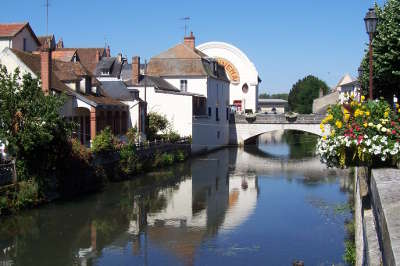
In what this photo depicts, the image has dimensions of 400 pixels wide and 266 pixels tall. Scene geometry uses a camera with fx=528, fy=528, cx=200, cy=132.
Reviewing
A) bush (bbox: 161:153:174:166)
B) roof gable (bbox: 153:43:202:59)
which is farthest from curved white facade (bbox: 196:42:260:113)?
bush (bbox: 161:153:174:166)

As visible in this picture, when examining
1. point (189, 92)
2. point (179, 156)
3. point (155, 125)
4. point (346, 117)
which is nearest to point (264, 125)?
point (189, 92)

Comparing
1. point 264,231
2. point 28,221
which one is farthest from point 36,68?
point 264,231

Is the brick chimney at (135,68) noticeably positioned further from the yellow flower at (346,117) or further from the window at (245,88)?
the yellow flower at (346,117)

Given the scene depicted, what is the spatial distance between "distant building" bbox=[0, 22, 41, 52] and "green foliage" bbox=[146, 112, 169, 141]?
10.9 meters

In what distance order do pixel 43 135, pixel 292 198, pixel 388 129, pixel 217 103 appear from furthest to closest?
1. pixel 217 103
2. pixel 292 198
3. pixel 43 135
4. pixel 388 129

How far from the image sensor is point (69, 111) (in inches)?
1060

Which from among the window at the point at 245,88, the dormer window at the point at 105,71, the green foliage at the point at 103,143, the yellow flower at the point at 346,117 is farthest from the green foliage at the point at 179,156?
the yellow flower at the point at 346,117

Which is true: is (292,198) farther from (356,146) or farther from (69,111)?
(356,146)

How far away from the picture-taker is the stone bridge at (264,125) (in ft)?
167

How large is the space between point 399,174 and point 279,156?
38631mm

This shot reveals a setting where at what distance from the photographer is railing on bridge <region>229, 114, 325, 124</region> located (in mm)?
50781

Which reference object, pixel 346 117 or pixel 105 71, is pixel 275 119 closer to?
pixel 105 71

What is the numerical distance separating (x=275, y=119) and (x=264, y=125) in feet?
4.01

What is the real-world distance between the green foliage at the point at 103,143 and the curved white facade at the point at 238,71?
111ft
